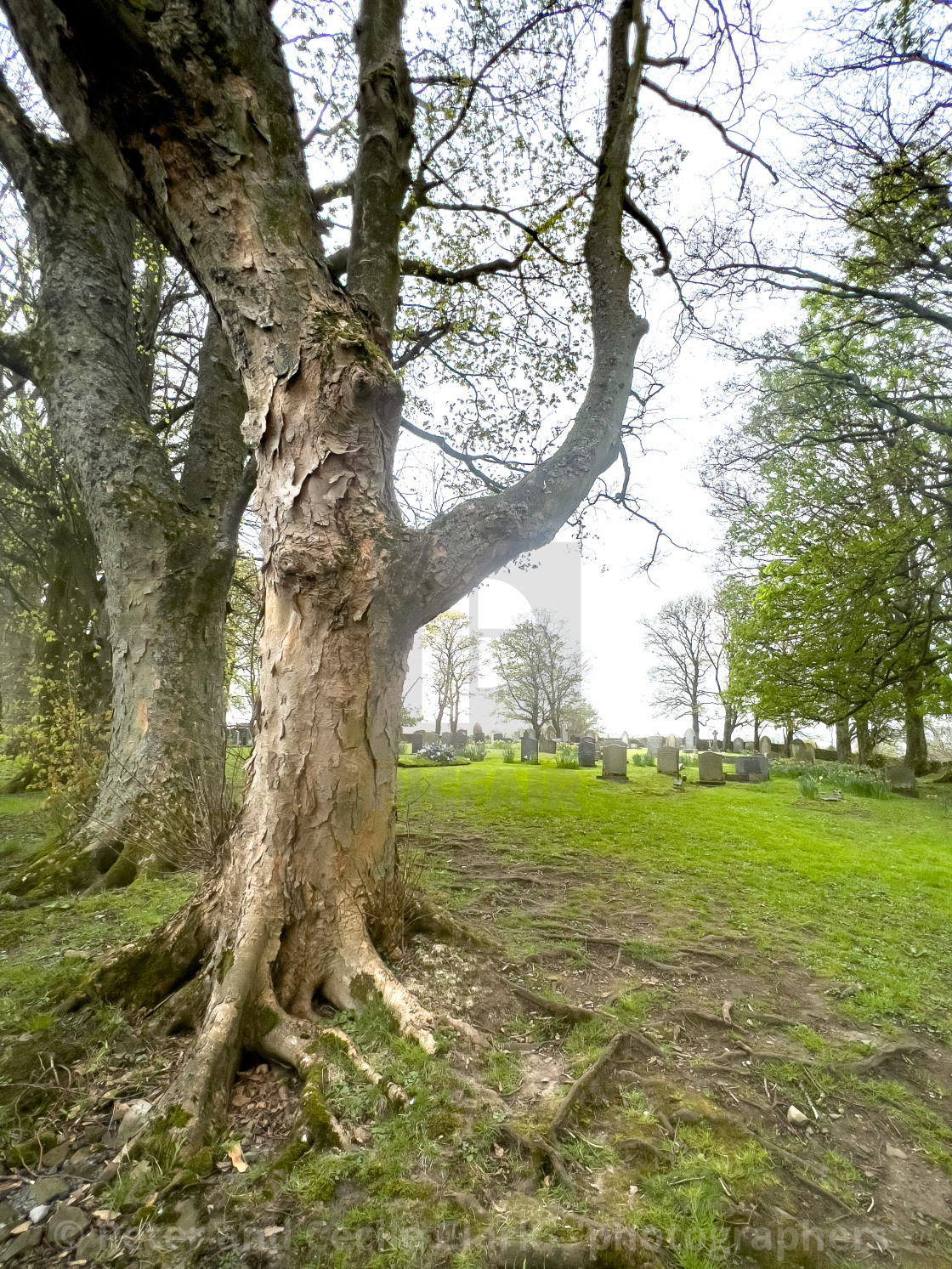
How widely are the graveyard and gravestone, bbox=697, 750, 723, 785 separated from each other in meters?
8.77

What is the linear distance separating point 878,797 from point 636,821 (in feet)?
23.0

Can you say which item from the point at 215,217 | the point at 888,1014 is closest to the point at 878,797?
the point at 888,1014

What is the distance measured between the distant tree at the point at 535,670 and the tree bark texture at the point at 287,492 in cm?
2692

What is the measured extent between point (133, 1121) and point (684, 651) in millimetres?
36353

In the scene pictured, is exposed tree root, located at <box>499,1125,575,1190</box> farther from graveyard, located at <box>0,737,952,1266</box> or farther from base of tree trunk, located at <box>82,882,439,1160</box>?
base of tree trunk, located at <box>82,882,439,1160</box>

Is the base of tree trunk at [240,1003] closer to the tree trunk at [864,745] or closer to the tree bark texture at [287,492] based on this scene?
the tree bark texture at [287,492]

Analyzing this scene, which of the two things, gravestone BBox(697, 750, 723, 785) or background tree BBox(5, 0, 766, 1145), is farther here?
gravestone BBox(697, 750, 723, 785)

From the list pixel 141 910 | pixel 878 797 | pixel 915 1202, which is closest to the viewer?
pixel 915 1202

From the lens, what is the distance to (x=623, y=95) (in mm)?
4891

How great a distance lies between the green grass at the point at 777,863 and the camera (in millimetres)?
3965

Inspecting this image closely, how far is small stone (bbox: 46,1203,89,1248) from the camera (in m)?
1.70

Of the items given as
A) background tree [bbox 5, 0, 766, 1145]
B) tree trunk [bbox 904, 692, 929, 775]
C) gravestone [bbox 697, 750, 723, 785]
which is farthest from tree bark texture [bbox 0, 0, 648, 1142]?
tree trunk [bbox 904, 692, 929, 775]

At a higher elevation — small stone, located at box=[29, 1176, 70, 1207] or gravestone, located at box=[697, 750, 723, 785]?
gravestone, located at box=[697, 750, 723, 785]

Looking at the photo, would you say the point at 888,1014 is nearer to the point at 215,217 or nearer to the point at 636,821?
the point at 636,821
